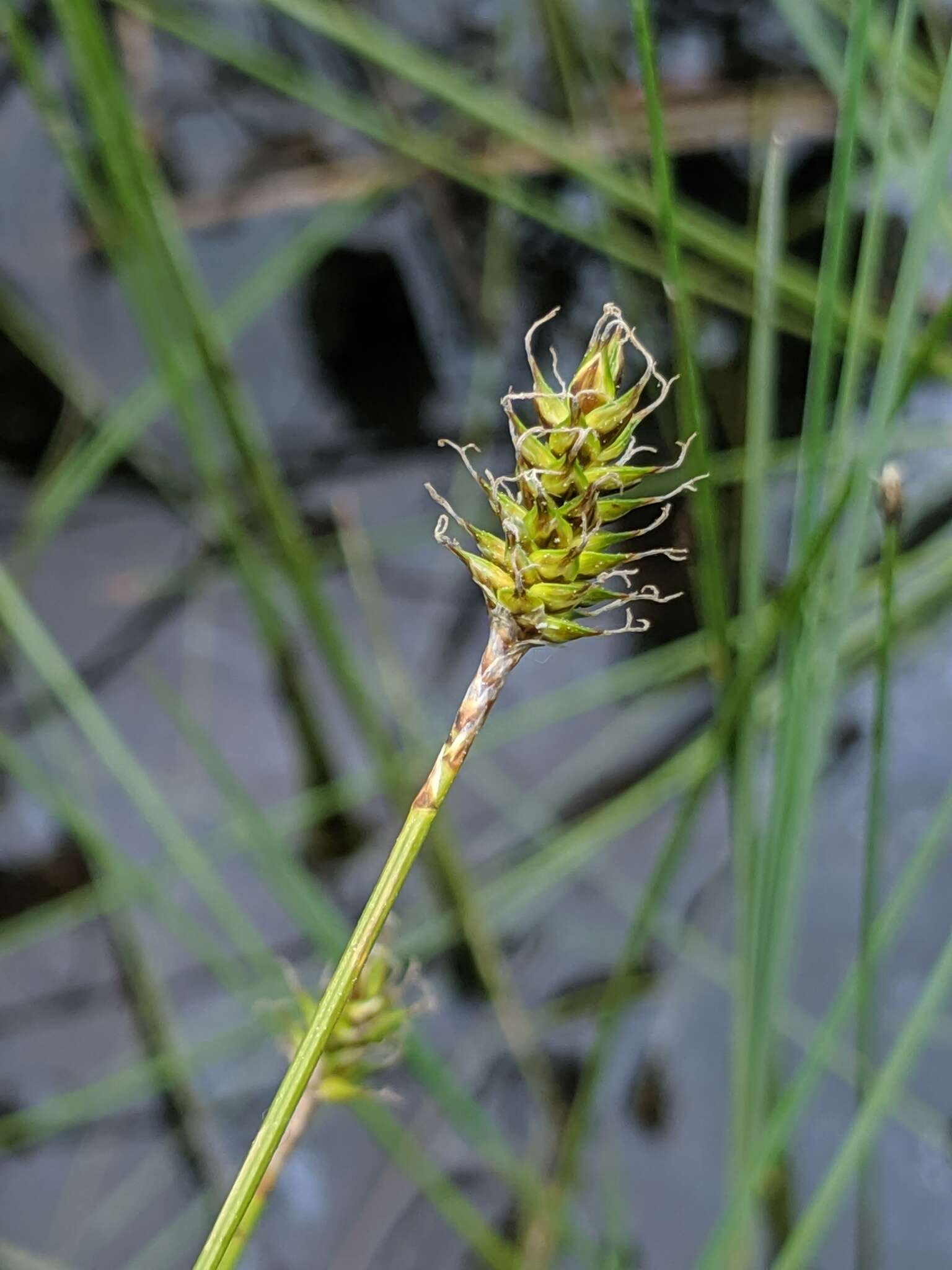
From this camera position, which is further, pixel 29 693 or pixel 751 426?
pixel 29 693

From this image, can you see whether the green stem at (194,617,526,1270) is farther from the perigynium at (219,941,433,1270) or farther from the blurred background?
the blurred background

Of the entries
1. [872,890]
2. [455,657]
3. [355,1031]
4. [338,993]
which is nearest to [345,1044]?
[355,1031]

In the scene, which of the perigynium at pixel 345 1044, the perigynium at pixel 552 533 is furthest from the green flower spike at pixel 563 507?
the perigynium at pixel 345 1044

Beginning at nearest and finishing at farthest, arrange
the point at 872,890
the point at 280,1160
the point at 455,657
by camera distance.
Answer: the point at 280,1160
the point at 872,890
the point at 455,657

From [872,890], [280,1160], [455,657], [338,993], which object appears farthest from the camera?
[455,657]

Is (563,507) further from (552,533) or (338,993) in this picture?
(338,993)

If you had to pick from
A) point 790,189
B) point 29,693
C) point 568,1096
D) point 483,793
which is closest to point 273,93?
point 790,189

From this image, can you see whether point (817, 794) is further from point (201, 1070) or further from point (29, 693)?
point (29, 693)
